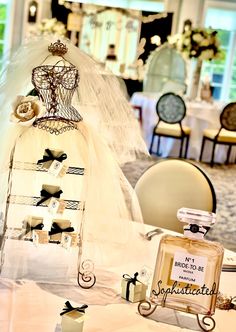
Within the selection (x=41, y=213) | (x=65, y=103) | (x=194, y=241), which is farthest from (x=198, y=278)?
(x=65, y=103)

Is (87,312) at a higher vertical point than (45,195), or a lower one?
lower

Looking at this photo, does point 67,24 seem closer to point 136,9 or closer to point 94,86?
point 136,9

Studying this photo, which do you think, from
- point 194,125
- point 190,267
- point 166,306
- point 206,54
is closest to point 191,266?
point 190,267

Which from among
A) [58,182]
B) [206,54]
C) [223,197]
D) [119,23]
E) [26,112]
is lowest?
[223,197]

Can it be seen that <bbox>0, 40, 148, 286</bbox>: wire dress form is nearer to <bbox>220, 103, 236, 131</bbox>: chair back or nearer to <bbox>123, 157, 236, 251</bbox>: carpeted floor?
<bbox>123, 157, 236, 251</bbox>: carpeted floor

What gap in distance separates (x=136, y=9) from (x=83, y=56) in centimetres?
875

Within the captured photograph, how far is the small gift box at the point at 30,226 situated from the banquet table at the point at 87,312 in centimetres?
12

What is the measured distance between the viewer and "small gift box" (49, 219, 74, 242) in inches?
59.4

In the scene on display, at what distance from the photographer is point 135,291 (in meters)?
1.46

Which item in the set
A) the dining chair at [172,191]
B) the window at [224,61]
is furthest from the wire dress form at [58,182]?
the window at [224,61]

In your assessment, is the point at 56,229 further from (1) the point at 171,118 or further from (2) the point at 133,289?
(1) the point at 171,118

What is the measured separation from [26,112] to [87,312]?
501 millimetres

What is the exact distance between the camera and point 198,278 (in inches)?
52.0

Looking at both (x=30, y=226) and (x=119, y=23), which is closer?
(x=30, y=226)
